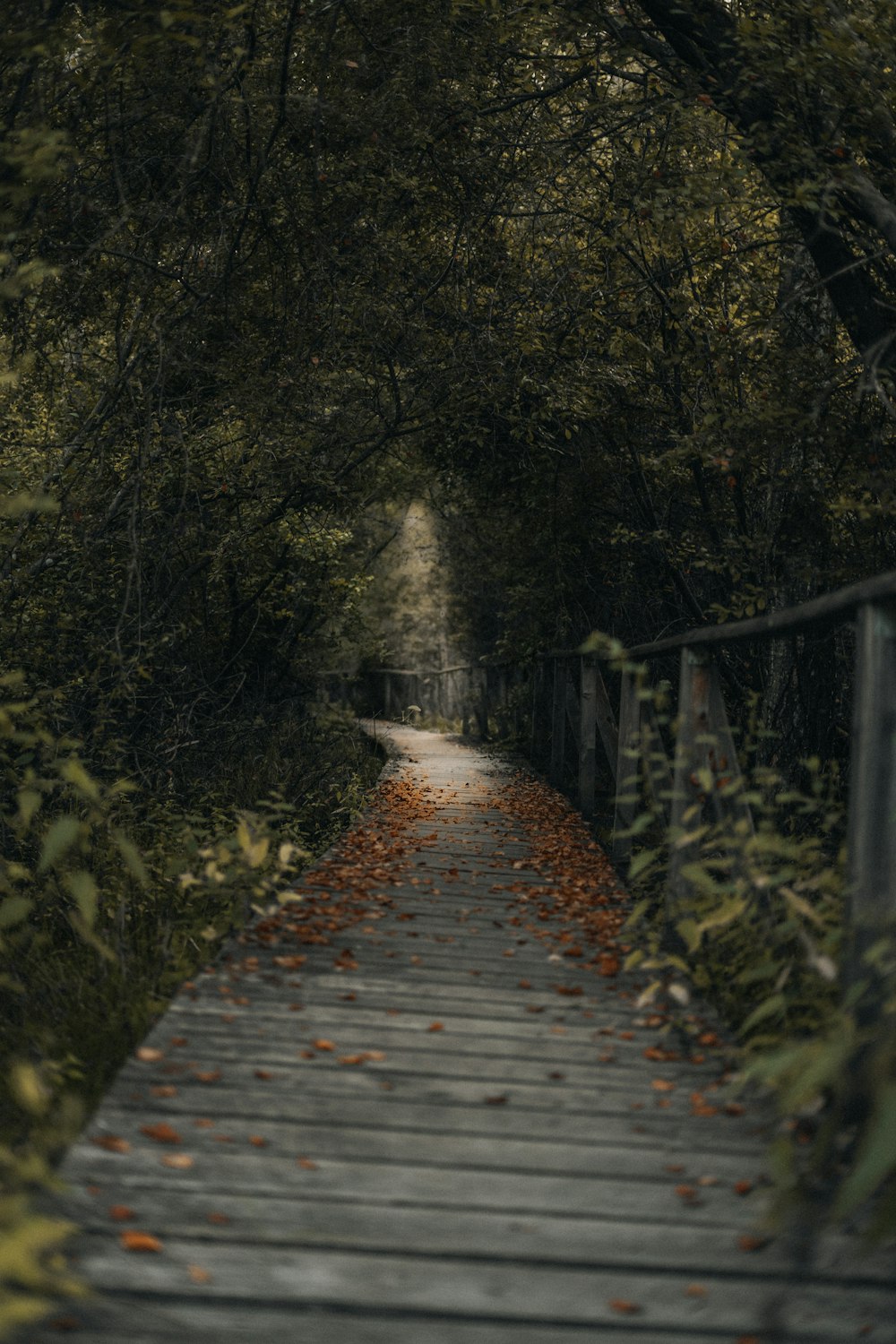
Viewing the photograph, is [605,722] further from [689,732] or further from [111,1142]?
[111,1142]

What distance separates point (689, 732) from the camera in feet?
13.4

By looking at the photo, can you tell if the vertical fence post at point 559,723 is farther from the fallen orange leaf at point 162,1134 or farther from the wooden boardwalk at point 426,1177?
the fallen orange leaf at point 162,1134

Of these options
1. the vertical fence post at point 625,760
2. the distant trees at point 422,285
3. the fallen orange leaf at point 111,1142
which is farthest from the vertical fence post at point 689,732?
the fallen orange leaf at point 111,1142

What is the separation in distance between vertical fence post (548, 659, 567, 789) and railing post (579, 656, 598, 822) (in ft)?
6.25

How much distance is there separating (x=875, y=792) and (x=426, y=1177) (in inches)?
50.2

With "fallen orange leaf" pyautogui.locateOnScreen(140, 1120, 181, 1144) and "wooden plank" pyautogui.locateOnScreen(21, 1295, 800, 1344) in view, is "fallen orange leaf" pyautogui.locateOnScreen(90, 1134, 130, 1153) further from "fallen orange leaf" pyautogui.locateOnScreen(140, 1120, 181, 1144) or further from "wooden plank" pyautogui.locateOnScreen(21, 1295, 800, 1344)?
"wooden plank" pyautogui.locateOnScreen(21, 1295, 800, 1344)

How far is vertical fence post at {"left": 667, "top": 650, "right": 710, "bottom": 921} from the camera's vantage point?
4.04 m

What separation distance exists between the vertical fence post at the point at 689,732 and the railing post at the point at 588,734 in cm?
362

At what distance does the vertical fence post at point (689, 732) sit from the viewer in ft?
13.3

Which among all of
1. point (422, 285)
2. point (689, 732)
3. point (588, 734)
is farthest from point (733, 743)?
point (422, 285)

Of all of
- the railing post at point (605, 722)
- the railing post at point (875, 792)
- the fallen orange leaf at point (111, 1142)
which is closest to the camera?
the fallen orange leaf at point (111, 1142)

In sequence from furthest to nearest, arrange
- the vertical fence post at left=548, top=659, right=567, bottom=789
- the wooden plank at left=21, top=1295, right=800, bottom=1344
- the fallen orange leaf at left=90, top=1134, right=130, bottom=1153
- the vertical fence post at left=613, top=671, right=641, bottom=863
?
the vertical fence post at left=548, top=659, right=567, bottom=789 < the vertical fence post at left=613, top=671, right=641, bottom=863 < the fallen orange leaf at left=90, top=1134, right=130, bottom=1153 < the wooden plank at left=21, top=1295, right=800, bottom=1344

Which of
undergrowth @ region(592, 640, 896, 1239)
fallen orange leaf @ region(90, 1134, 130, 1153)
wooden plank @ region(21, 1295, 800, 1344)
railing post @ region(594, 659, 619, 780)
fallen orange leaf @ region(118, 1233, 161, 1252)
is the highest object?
railing post @ region(594, 659, 619, 780)

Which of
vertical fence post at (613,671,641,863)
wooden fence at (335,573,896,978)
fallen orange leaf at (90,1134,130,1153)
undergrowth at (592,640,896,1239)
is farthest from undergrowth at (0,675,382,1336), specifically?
vertical fence post at (613,671,641,863)
